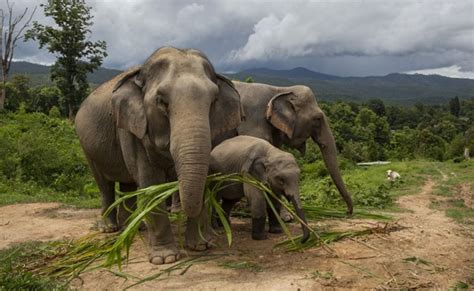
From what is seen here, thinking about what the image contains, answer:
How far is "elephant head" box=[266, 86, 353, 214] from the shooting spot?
9016 millimetres

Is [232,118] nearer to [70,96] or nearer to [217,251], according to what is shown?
[217,251]

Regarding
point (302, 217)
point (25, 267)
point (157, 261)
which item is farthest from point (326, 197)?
point (25, 267)

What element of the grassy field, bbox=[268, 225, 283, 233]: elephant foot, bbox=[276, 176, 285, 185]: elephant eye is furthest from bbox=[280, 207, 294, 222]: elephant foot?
bbox=[276, 176, 285, 185]: elephant eye

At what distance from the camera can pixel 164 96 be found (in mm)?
5086

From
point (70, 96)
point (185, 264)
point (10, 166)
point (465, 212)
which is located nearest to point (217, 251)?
point (185, 264)

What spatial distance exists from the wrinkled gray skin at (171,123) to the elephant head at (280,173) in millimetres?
846

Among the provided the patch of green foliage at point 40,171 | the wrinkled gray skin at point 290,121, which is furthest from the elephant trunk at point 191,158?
the patch of green foliage at point 40,171

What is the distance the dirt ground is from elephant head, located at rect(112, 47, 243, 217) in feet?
2.76

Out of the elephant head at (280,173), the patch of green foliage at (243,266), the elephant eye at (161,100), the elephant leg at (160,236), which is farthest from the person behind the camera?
the elephant head at (280,173)

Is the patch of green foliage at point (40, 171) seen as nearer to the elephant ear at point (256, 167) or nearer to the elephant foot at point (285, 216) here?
the elephant foot at point (285, 216)

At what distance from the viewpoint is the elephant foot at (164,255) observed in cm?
560

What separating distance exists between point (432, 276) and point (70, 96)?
2811cm

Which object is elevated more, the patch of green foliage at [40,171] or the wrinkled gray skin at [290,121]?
the wrinkled gray skin at [290,121]

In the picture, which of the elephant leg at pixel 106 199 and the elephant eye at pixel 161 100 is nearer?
the elephant eye at pixel 161 100
